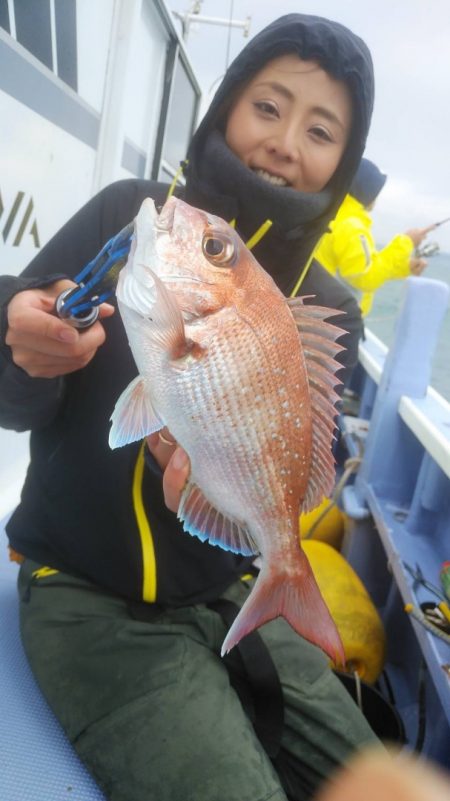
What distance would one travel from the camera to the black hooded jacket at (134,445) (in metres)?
1.46

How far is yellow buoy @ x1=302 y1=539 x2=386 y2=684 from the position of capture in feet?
6.49

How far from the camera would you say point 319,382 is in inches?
42.9

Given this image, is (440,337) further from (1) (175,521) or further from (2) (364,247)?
(1) (175,521)

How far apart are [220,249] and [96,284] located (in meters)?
0.25

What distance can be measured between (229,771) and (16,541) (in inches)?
33.9

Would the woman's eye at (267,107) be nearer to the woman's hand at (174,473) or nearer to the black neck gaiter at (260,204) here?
the black neck gaiter at (260,204)

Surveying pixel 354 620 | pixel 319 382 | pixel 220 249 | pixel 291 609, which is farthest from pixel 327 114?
pixel 354 620

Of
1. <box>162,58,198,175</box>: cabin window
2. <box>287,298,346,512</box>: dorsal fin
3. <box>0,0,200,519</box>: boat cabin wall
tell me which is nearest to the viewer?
<box>287,298,346,512</box>: dorsal fin

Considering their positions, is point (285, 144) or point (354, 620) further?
point (354, 620)

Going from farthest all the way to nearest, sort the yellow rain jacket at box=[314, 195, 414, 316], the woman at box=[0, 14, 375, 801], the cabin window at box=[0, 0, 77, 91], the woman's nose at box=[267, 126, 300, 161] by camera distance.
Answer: the yellow rain jacket at box=[314, 195, 414, 316], the cabin window at box=[0, 0, 77, 91], the woman's nose at box=[267, 126, 300, 161], the woman at box=[0, 14, 375, 801]

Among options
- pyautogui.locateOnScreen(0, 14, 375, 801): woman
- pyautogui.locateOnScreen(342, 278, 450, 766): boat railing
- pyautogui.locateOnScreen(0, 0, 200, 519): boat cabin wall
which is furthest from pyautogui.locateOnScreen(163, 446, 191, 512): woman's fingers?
pyautogui.locateOnScreen(0, 0, 200, 519): boat cabin wall

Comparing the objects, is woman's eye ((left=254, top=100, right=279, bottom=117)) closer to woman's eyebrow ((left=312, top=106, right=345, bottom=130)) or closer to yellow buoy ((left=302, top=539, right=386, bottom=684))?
woman's eyebrow ((left=312, top=106, right=345, bottom=130))

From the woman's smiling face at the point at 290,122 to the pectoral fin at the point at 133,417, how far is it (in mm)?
845

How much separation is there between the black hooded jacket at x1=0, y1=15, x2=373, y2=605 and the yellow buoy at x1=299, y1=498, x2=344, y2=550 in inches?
53.3
